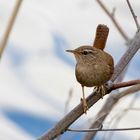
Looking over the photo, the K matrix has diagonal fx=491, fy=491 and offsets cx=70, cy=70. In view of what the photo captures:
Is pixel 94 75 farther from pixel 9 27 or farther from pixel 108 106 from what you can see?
pixel 108 106

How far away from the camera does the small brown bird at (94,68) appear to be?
3.59ft

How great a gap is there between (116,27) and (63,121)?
932 mm

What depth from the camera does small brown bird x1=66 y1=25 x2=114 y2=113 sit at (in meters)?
1.10

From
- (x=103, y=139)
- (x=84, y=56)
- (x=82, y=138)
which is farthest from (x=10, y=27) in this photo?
(x=103, y=139)

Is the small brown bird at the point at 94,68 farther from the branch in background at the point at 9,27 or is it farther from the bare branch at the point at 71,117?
the branch in background at the point at 9,27

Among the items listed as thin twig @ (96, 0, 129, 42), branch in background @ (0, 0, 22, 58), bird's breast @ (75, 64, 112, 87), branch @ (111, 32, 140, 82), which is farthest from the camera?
thin twig @ (96, 0, 129, 42)

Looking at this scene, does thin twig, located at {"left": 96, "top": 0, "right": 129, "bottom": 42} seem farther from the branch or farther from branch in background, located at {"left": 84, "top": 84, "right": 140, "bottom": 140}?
the branch

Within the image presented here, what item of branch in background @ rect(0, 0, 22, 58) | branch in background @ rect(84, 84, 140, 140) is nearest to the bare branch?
branch in background @ rect(0, 0, 22, 58)

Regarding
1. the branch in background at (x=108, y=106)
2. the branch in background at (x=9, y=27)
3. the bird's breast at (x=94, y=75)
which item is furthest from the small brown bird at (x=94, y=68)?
the branch in background at (x=108, y=106)

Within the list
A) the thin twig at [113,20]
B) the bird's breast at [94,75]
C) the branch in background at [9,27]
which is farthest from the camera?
the thin twig at [113,20]

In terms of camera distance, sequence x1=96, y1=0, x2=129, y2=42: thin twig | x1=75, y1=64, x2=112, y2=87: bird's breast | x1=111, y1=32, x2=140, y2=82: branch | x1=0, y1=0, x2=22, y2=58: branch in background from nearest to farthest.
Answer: x1=75, y1=64, x2=112, y2=87: bird's breast, x1=111, y1=32, x2=140, y2=82: branch, x1=0, y1=0, x2=22, y2=58: branch in background, x1=96, y1=0, x2=129, y2=42: thin twig

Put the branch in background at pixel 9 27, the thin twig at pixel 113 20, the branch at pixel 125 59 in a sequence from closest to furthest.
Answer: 1. the branch at pixel 125 59
2. the branch in background at pixel 9 27
3. the thin twig at pixel 113 20

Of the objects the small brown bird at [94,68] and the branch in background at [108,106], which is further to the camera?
the branch in background at [108,106]

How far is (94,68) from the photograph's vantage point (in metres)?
1.12
